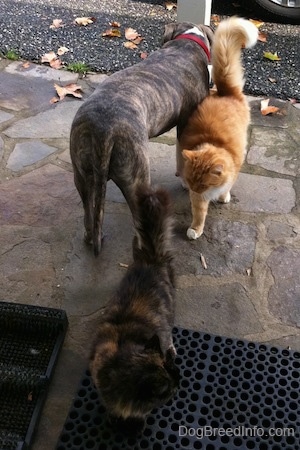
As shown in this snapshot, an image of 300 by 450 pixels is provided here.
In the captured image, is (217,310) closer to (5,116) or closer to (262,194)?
(262,194)

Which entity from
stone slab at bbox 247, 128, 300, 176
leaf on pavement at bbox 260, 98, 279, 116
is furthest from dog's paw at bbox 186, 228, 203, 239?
leaf on pavement at bbox 260, 98, 279, 116

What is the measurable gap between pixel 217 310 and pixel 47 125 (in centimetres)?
199

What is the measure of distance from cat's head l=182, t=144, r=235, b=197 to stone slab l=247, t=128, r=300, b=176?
730 mm

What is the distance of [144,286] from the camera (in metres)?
2.26

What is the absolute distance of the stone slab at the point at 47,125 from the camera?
378 cm

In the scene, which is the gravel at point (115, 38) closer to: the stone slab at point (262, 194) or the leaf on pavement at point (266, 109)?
the leaf on pavement at point (266, 109)

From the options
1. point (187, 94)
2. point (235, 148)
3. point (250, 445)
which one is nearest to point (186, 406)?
point (250, 445)

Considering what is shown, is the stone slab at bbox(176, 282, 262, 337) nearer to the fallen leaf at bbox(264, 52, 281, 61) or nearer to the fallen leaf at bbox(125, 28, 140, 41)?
the fallen leaf at bbox(264, 52, 281, 61)

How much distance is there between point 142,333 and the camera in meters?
2.07

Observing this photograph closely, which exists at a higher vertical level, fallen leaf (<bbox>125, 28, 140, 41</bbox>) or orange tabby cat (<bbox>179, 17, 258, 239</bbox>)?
orange tabby cat (<bbox>179, 17, 258, 239</bbox>)

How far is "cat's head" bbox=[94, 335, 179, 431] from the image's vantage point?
1.78 meters

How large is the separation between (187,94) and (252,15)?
2.71 metres

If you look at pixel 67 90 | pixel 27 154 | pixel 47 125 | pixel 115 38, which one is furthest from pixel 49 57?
pixel 27 154

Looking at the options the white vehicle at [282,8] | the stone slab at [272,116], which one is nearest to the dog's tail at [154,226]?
the stone slab at [272,116]
